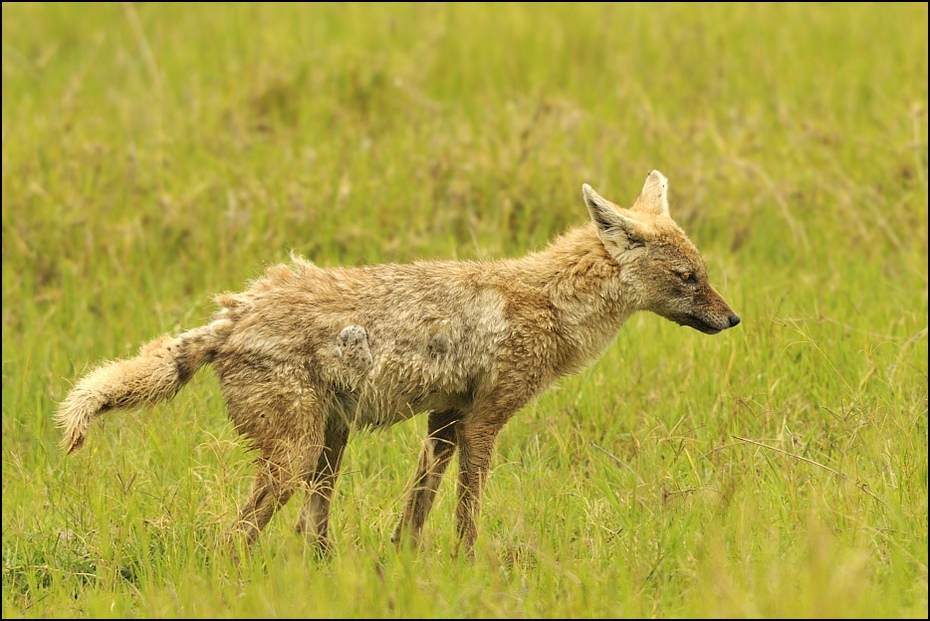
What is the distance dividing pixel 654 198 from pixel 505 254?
2.28 metres

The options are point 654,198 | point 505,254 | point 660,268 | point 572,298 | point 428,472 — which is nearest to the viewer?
point 428,472

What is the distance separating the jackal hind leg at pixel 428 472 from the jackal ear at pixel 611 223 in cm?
100

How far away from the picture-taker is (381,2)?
41.0 feet

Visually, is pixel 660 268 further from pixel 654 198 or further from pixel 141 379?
Answer: pixel 141 379

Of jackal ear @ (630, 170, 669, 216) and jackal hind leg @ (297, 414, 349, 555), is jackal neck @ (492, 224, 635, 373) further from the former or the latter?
jackal hind leg @ (297, 414, 349, 555)

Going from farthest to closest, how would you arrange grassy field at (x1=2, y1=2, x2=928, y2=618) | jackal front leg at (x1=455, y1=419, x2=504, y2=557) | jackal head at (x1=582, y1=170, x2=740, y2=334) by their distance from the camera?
1. jackal head at (x1=582, y1=170, x2=740, y2=334)
2. jackal front leg at (x1=455, y1=419, x2=504, y2=557)
3. grassy field at (x1=2, y1=2, x2=928, y2=618)

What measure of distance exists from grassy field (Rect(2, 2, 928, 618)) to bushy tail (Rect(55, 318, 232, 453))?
0.32 metres

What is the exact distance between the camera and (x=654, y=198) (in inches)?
241

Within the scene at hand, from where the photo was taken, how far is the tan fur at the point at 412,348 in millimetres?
4984

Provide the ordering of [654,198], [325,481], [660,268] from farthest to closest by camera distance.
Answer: [654,198], [660,268], [325,481]

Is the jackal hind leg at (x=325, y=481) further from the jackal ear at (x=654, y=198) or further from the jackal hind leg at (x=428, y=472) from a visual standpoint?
the jackal ear at (x=654, y=198)

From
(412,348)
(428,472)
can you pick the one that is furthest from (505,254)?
(428,472)

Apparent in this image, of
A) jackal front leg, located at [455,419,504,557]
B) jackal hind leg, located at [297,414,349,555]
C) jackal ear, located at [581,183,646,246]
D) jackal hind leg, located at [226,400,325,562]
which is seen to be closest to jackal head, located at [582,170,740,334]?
jackal ear, located at [581,183,646,246]

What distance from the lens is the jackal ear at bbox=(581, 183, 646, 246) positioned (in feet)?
18.1
